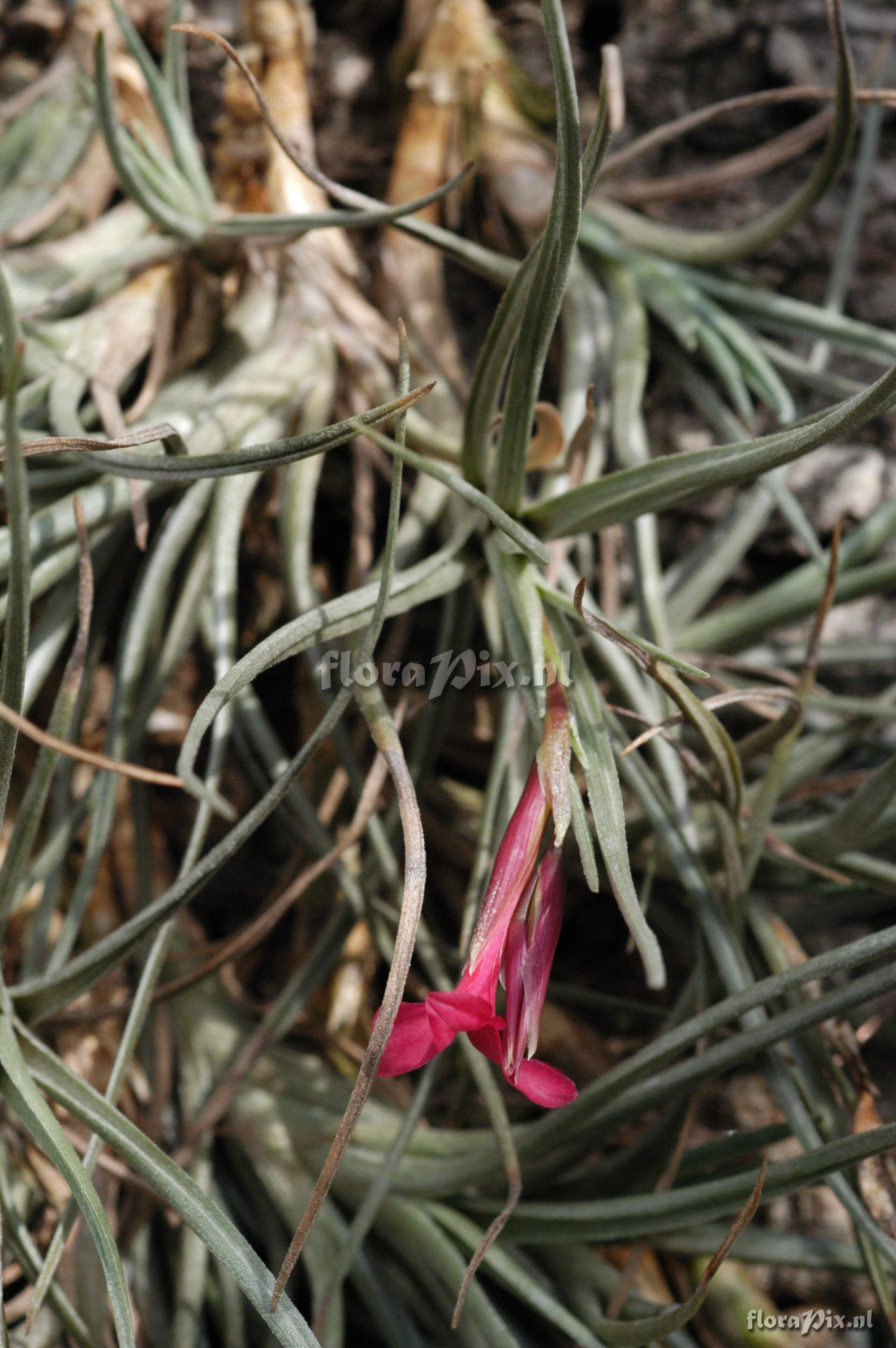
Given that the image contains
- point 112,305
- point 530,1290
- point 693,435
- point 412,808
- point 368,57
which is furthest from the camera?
point 368,57

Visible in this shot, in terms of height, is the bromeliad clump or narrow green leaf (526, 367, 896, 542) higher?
narrow green leaf (526, 367, 896, 542)

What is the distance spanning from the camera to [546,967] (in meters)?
0.47

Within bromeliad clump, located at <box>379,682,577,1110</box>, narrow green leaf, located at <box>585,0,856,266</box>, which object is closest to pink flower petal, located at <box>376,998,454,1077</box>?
bromeliad clump, located at <box>379,682,577,1110</box>

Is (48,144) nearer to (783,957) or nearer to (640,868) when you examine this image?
(640,868)

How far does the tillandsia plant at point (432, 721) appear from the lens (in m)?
0.50

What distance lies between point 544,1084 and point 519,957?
0.06m

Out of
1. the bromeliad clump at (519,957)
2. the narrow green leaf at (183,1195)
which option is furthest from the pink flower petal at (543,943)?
the narrow green leaf at (183,1195)

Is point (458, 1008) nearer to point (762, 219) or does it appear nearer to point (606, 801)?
point (606, 801)

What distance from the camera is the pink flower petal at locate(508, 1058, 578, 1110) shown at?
0.43 metres

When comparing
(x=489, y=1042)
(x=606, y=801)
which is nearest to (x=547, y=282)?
(x=606, y=801)

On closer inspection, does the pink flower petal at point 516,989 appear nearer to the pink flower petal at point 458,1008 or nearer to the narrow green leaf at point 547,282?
the pink flower petal at point 458,1008

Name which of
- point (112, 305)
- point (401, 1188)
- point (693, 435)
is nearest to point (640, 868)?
point (401, 1188)

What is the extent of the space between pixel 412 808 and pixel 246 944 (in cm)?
30

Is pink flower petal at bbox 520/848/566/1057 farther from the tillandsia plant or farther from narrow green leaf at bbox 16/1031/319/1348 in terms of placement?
narrow green leaf at bbox 16/1031/319/1348
